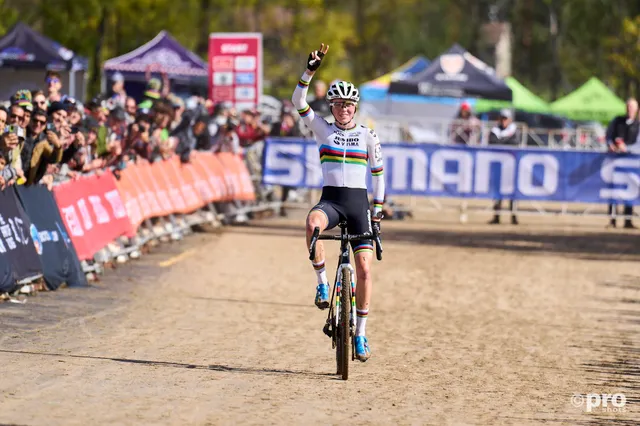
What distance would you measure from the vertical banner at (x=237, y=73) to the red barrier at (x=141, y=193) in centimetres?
311

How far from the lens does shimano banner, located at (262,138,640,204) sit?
26.3 m

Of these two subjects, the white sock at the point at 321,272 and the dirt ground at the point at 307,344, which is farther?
the white sock at the point at 321,272

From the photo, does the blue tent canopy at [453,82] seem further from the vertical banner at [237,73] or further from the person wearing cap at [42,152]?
the person wearing cap at [42,152]

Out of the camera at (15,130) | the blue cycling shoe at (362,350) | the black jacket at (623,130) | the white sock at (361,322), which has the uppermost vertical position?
the camera at (15,130)

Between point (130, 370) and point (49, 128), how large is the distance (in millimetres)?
5344

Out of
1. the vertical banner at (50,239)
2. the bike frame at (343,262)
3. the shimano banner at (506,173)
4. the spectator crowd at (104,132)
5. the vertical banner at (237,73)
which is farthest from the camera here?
the vertical banner at (237,73)

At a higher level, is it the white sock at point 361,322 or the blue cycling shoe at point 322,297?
the blue cycling shoe at point 322,297

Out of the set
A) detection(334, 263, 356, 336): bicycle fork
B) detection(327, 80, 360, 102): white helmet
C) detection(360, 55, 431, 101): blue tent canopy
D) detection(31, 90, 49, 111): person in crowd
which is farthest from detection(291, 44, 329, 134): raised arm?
detection(360, 55, 431, 101): blue tent canopy

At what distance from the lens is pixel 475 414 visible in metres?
9.65

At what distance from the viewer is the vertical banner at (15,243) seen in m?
14.0

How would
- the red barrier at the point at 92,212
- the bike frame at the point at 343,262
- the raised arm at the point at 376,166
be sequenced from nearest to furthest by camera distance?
the bike frame at the point at 343,262
the raised arm at the point at 376,166
the red barrier at the point at 92,212

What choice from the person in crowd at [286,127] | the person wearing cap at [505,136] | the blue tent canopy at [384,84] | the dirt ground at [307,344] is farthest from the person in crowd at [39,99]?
the blue tent canopy at [384,84]

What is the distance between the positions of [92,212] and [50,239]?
167 centimetres

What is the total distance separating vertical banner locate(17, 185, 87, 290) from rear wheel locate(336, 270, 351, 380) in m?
5.01
